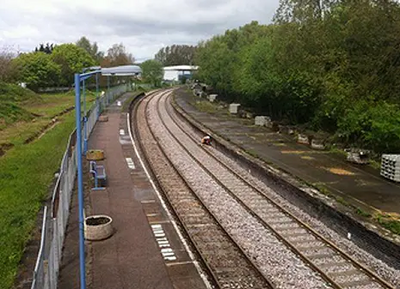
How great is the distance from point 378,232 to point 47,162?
1447 cm

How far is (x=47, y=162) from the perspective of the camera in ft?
64.8

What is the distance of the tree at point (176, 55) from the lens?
154 m

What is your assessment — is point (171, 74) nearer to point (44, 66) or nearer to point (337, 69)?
point (44, 66)

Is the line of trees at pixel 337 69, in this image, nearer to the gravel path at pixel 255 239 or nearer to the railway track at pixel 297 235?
the railway track at pixel 297 235

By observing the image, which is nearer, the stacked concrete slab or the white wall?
the stacked concrete slab

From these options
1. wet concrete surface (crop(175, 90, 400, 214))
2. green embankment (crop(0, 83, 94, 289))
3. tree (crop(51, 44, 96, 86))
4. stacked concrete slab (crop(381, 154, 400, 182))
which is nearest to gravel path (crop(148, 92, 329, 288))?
wet concrete surface (crop(175, 90, 400, 214))

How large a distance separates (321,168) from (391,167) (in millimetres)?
3106

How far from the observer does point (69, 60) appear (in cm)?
7231

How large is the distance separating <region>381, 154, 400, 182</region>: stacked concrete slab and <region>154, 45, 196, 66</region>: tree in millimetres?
138686

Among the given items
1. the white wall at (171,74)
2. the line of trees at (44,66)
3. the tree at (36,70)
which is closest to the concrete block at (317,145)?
the line of trees at (44,66)

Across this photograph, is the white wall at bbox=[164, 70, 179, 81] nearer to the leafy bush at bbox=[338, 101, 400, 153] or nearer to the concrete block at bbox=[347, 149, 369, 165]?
the leafy bush at bbox=[338, 101, 400, 153]

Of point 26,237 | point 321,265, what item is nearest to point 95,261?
point 26,237

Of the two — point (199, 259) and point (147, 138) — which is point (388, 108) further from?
point (147, 138)

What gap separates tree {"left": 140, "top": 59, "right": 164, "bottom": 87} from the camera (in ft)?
304
